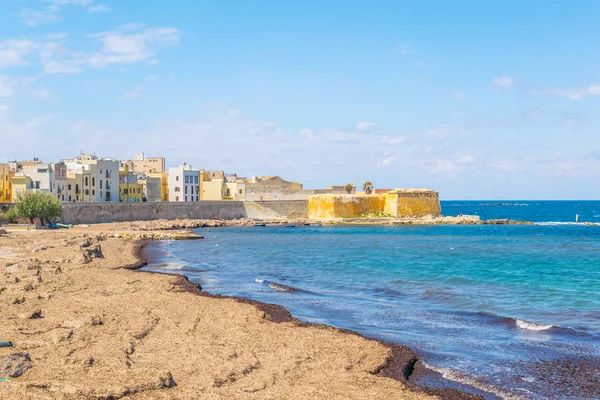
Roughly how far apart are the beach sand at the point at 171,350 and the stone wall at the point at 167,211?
4060 centimetres

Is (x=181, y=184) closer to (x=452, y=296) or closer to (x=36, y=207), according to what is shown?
(x=36, y=207)

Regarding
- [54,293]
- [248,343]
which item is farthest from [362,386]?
[54,293]

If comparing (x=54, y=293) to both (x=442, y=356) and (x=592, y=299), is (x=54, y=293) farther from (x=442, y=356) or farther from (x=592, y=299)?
(x=592, y=299)

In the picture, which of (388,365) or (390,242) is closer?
(388,365)

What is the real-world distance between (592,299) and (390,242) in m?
27.3

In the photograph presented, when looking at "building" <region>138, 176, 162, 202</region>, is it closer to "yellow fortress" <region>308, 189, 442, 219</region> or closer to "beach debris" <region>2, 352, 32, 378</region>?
"yellow fortress" <region>308, 189, 442, 219</region>

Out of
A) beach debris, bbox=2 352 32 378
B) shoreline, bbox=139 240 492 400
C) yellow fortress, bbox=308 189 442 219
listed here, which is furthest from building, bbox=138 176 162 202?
beach debris, bbox=2 352 32 378

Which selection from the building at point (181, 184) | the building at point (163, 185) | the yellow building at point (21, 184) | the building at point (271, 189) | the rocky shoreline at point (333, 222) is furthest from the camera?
the building at point (163, 185)

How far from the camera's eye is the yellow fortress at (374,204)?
75.9 metres

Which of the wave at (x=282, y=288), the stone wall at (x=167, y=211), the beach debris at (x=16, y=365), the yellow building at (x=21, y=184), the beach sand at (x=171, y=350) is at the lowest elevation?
the wave at (x=282, y=288)

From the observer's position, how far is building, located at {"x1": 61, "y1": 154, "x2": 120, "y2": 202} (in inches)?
2519

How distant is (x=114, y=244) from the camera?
39.2m

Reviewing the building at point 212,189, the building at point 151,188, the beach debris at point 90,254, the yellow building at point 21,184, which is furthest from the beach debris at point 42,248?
the building at point 212,189

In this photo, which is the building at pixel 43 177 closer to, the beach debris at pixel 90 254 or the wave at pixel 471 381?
the beach debris at pixel 90 254
